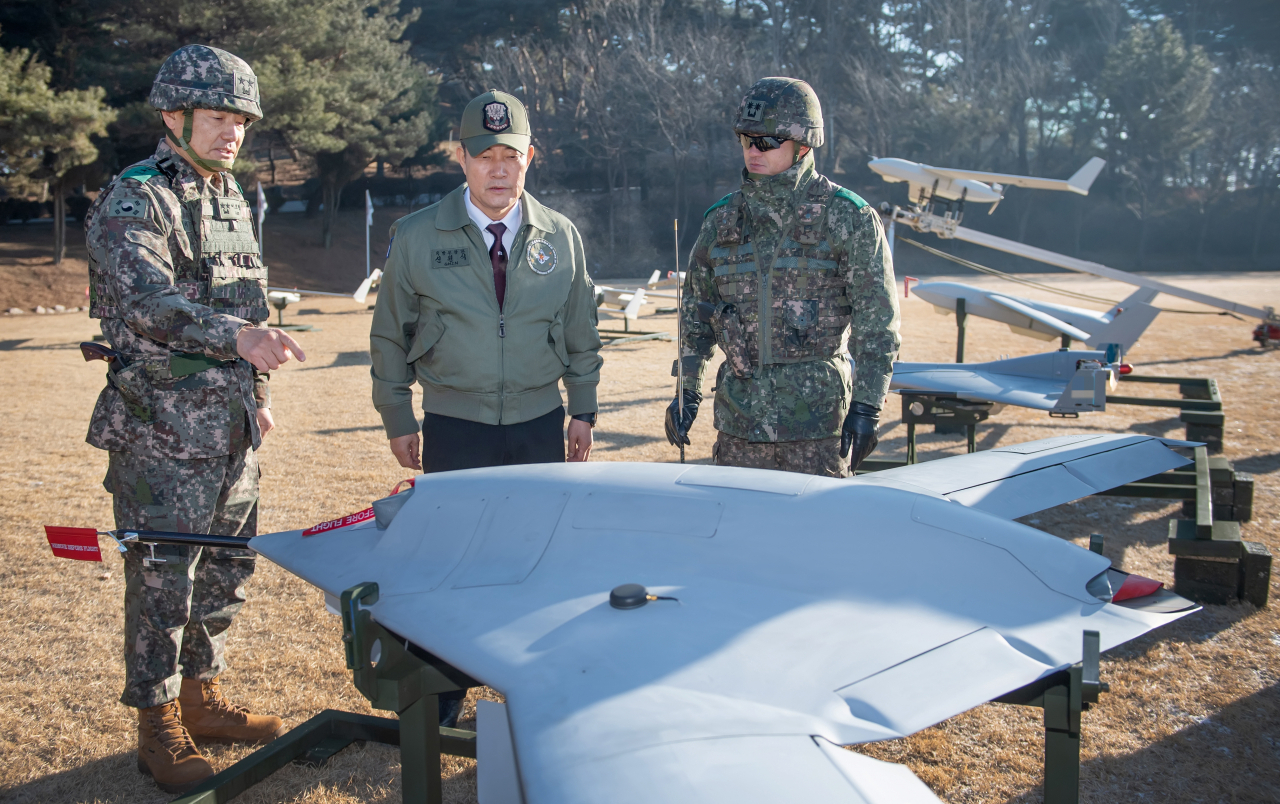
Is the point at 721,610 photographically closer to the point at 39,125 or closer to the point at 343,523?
the point at 343,523

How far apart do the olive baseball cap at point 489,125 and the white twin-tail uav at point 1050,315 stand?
9066 mm

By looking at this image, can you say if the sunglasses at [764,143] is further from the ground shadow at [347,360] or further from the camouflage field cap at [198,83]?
the ground shadow at [347,360]

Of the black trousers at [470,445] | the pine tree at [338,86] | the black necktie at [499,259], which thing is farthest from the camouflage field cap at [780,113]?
the pine tree at [338,86]

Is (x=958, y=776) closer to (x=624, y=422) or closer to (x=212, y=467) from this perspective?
(x=212, y=467)

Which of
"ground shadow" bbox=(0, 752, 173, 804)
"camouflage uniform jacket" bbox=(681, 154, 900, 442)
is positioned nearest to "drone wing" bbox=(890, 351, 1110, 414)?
"camouflage uniform jacket" bbox=(681, 154, 900, 442)

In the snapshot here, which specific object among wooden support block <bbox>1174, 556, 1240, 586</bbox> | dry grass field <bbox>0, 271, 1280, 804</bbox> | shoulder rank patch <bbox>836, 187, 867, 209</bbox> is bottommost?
dry grass field <bbox>0, 271, 1280, 804</bbox>

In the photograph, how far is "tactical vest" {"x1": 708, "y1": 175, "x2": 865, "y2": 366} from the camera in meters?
3.46

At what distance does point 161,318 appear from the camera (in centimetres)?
263

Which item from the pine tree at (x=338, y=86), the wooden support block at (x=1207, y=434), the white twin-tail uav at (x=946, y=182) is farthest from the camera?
the pine tree at (x=338, y=86)


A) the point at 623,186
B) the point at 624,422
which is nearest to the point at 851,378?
the point at 624,422

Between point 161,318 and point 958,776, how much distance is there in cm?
326

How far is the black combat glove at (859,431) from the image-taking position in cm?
329

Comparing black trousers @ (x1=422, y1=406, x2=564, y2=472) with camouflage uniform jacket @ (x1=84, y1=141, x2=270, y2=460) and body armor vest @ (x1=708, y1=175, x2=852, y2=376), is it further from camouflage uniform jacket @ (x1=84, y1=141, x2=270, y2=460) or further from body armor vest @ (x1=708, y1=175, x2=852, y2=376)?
body armor vest @ (x1=708, y1=175, x2=852, y2=376)

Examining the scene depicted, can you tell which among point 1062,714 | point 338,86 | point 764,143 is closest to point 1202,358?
point 764,143
